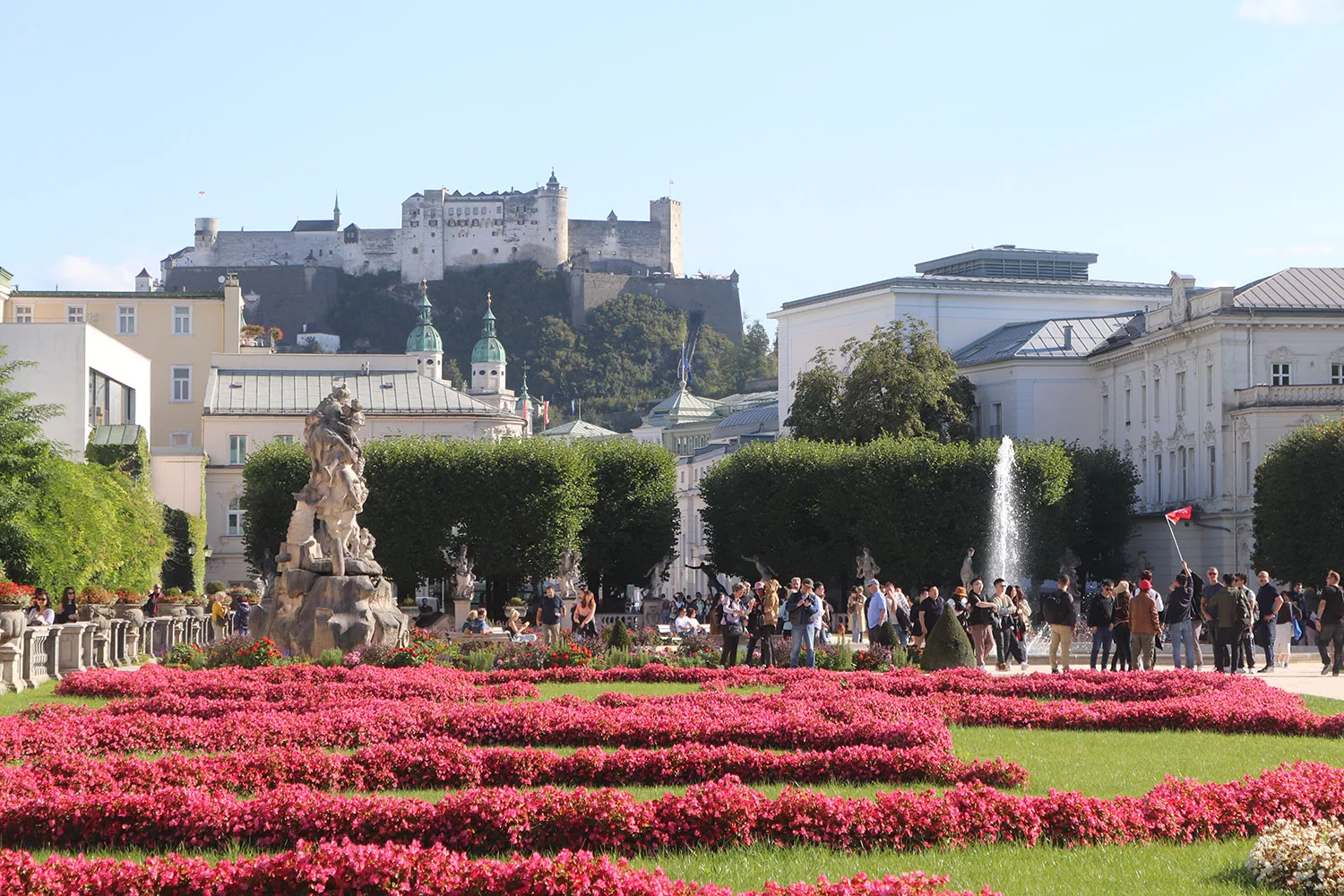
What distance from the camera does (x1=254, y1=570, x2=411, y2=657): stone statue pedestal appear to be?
31.6m

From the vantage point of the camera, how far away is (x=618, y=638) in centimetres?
3438

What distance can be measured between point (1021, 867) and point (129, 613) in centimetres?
2956

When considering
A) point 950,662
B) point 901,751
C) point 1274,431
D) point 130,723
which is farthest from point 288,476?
point 901,751

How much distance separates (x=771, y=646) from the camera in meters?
32.2

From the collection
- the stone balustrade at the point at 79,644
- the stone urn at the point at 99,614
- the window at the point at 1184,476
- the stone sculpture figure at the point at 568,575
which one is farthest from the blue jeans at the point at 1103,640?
the window at the point at 1184,476

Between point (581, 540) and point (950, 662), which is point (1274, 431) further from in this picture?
point (950, 662)

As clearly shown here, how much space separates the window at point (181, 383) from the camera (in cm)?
9856

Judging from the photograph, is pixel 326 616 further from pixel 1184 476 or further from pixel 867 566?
pixel 1184 476

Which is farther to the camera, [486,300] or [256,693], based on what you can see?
[486,300]

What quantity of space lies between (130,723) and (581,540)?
47222mm

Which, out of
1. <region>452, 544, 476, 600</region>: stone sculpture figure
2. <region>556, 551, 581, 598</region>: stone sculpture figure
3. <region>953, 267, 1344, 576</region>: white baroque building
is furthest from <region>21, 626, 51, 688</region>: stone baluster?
<region>953, 267, 1344, 576</region>: white baroque building

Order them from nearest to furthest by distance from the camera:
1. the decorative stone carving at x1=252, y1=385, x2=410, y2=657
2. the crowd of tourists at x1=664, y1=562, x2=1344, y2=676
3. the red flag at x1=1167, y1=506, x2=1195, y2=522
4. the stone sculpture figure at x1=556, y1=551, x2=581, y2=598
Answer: the crowd of tourists at x1=664, y1=562, x2=1344, y2=676, the decorative stone carving at x1=252, y1=385, x2=410, y2=657, the stone sculpture figure at x1=556, y1=551, x2=581, y2=598, the red flag at x1=1167, y1=506, x2=1195, y2=522

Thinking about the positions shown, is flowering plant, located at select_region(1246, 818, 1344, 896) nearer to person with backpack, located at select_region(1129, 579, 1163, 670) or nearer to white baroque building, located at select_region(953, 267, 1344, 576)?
person with backpack, located at select_region(1129, 579, 1163, 670)

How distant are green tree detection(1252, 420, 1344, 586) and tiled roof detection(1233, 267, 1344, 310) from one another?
1424cm
